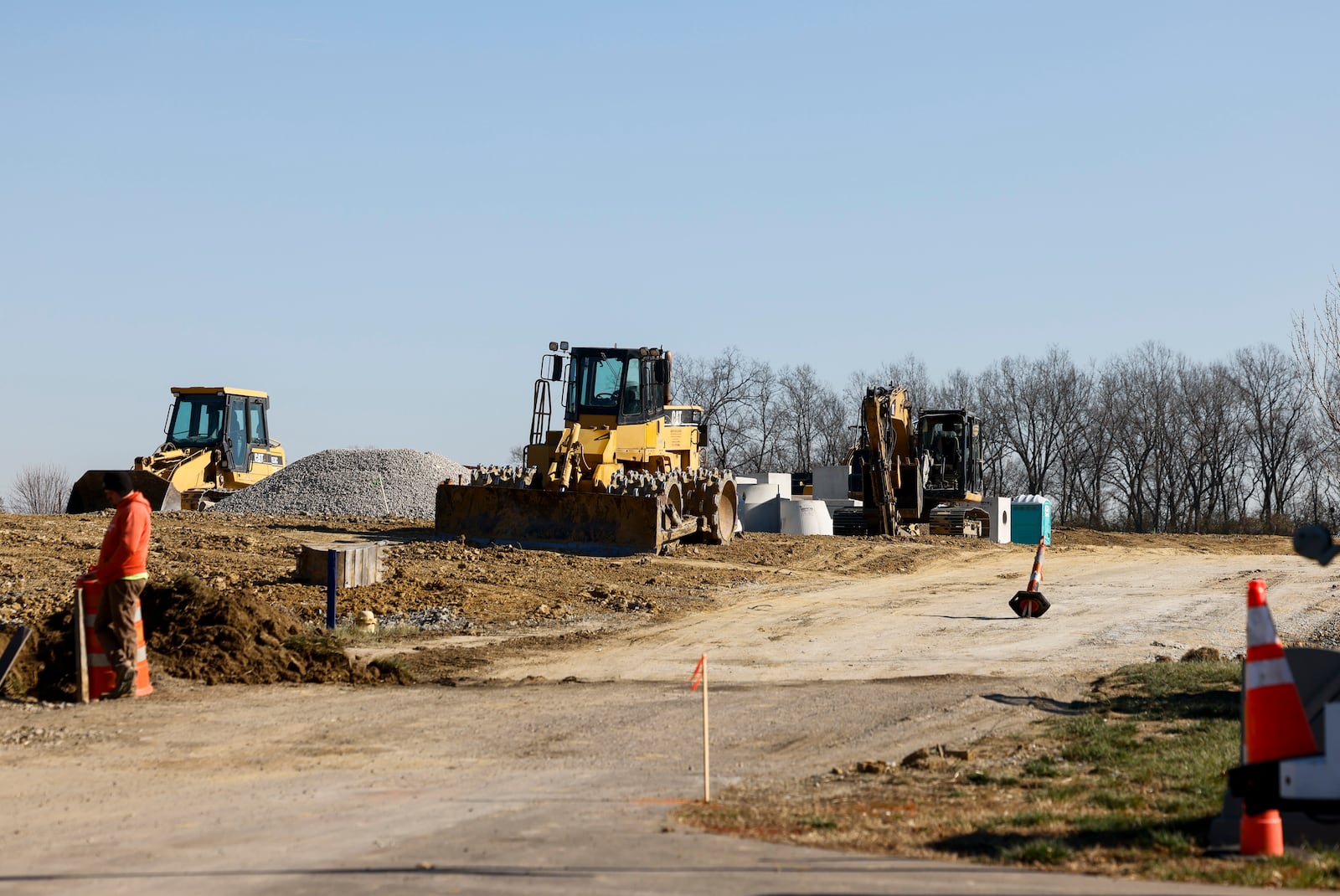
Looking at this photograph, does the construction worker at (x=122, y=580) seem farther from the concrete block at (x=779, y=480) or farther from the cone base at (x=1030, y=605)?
the concrete block at (x=779, y=480)

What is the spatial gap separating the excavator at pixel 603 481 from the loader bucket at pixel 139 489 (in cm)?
1139

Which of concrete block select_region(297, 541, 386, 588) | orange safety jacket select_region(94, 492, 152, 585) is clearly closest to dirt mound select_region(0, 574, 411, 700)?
orange safety jacket select_region(94, 492, 152, 585)

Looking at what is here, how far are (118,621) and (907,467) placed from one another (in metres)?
28.5

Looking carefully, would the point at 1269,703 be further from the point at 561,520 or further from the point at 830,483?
the point at 830,483

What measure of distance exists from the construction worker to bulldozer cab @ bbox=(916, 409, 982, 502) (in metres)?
29.9

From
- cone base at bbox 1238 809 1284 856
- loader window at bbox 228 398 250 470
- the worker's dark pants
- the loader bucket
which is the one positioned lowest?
cone base at bbox 1238 809 1284 856

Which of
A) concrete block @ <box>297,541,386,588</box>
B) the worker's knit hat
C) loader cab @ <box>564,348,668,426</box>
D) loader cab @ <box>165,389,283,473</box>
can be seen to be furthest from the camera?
loader cab @ <box>165,389,283,473</box>

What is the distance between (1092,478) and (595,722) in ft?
247

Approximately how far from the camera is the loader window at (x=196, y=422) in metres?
38.3

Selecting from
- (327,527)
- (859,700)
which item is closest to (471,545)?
(327,527)

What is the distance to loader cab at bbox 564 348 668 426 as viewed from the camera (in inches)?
1099

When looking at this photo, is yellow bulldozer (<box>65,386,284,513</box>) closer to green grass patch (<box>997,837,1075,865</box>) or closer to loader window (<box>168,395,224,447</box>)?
loader window (<box>168,395,224,447</box>)

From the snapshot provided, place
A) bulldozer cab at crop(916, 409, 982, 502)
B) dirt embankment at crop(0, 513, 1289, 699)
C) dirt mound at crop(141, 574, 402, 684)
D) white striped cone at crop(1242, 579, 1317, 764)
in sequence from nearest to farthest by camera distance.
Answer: white striped cone at crop(1242, 579, 1317, 764) < dirt mound at crop(141, 574, 402, 684) < dirt embankment at crop(0, 513, 1289, 699) < bulldozer cab at crop(916, 409, 982, 502)

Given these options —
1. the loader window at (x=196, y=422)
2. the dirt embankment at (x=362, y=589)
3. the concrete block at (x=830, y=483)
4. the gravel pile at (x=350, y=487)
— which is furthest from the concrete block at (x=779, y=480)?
the loader window at (x=196, y=422)
